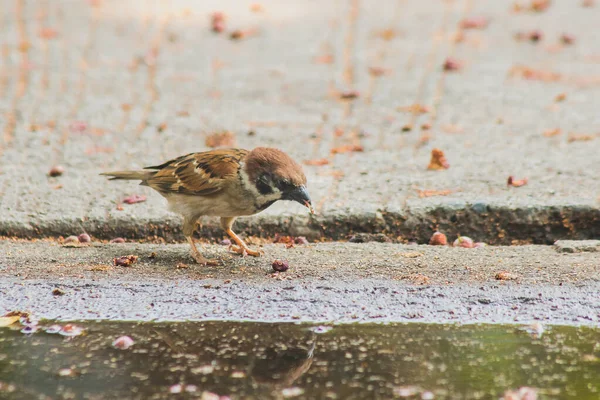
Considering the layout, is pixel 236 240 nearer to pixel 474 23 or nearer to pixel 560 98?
pixel 560 98

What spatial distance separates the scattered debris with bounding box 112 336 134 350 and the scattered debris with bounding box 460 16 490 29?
7.36 m

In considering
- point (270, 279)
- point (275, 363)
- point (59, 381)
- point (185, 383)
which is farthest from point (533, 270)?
point (59, 381)

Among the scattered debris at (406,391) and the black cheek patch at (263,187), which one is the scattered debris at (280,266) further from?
the scattered debris at (406,391)

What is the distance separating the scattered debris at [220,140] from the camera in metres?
7.05

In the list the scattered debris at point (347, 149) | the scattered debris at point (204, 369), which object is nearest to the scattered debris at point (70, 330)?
the scattered debris at point (204, 369)

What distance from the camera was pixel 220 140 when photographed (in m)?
7.09

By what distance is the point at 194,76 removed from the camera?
348 inches

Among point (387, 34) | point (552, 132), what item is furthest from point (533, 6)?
point (552, 132)

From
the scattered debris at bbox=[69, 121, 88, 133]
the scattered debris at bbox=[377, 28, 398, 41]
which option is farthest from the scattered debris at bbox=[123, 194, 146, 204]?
the scattered debris at bbox=[377, 28, 398, 41]

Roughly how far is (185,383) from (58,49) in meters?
7.04

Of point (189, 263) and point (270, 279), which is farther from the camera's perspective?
point (189, 263)

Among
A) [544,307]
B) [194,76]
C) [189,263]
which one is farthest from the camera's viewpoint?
[194,76]

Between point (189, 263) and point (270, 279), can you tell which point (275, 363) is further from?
point (189, 263)

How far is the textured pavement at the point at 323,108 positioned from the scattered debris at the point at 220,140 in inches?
2.5
